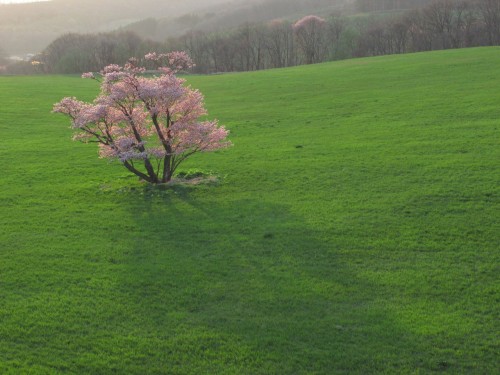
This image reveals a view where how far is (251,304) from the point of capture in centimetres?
1293

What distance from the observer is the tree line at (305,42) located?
9112 cm

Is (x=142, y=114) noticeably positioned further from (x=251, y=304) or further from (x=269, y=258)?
(x=251, y=304)

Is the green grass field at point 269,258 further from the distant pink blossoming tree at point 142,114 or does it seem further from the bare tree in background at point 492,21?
the bare tree in background at point 492,21

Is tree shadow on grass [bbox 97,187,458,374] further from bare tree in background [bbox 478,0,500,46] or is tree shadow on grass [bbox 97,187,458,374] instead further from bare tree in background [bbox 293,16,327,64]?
bare tree in background [bbox 293,16,327,64]

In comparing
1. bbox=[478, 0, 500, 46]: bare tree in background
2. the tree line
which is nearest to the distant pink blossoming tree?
the tree line

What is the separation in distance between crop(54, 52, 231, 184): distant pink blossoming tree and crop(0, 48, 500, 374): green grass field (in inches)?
76.1

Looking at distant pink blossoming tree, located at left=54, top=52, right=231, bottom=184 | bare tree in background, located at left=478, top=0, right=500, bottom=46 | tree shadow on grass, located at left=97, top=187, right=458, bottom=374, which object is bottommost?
tree shadow on grass, located at left=97, top=187, right=458, bottom=374

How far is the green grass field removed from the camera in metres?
11.1

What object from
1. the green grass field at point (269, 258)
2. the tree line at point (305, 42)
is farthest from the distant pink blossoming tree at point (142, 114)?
the tree line at point (305, 42)

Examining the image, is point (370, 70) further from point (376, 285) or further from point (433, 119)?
point (376, 285)

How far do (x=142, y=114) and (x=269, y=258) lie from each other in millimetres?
9342

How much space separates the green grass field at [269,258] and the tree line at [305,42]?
67630 millimetres

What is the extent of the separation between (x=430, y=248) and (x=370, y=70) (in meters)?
42.4

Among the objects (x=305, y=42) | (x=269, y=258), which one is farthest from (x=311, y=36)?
(x=269, y=258)
